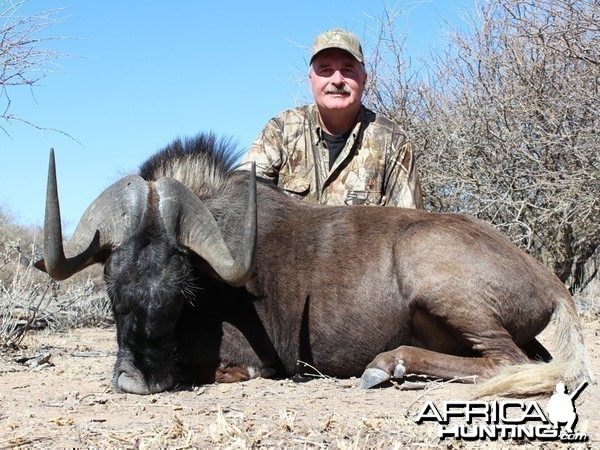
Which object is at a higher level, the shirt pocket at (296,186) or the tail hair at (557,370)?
the shirt pocket at (296,186)

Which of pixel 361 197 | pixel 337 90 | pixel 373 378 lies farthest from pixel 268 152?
pixel 373 378

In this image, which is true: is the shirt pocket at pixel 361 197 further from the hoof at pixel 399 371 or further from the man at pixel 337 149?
the hoof at pixel 399 371

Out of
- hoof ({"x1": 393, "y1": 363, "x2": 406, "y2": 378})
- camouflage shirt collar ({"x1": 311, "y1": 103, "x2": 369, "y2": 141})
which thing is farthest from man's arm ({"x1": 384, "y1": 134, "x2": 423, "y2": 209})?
hoof ({"x1": 393, "y1": 363, "x2": 406, "y2": 378})

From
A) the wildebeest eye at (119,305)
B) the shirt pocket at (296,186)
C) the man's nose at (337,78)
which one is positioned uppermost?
the man's nose at (337,78)

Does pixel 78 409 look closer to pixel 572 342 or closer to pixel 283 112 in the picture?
pixel 572 342

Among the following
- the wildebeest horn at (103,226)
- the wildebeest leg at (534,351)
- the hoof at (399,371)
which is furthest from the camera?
the wildebeest leg at (534,351)

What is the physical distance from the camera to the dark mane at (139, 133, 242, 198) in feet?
17.0

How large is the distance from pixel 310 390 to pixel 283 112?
3.27 m

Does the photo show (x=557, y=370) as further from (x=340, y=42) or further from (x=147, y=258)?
(x=340, y=42)

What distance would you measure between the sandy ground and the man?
226 cm

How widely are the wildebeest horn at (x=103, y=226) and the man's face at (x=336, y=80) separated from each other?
250cm

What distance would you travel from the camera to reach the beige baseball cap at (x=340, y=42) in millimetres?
6652

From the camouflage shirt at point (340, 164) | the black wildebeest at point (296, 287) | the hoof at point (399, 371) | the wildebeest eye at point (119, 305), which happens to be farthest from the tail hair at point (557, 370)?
the camouflage shirt at point (340, 164)

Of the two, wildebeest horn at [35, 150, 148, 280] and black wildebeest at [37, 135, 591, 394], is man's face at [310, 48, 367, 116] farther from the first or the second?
wildebeest horn at [35, 150, 148, 280]
